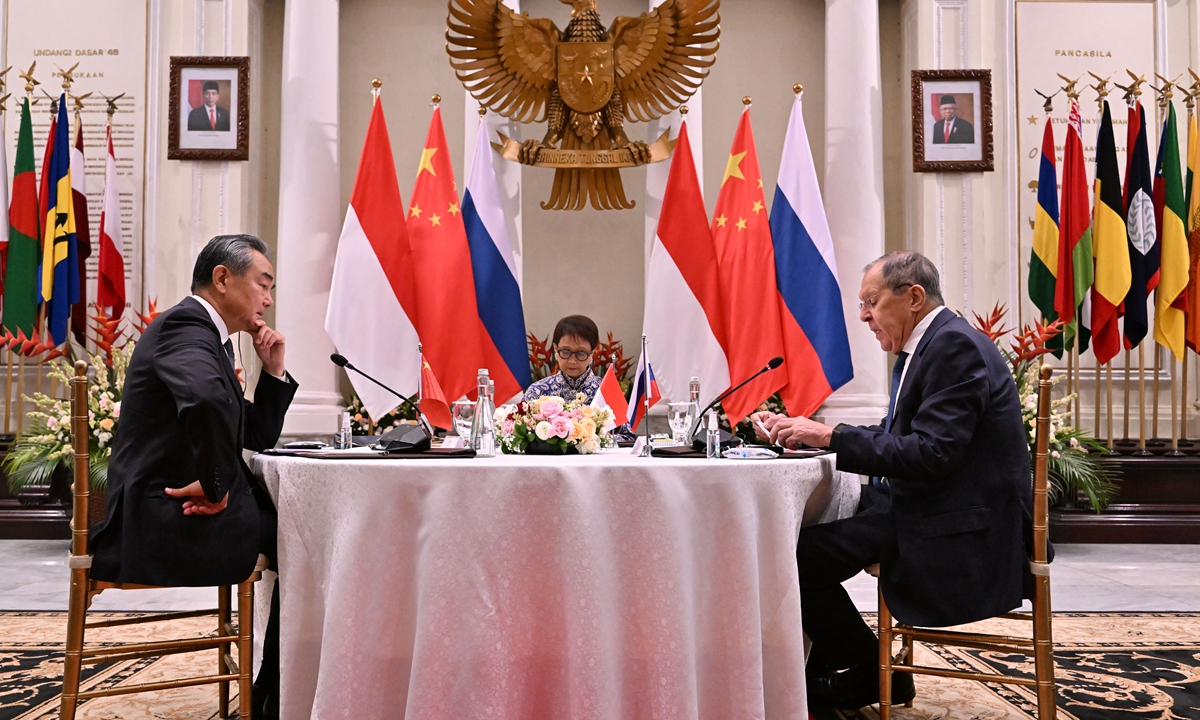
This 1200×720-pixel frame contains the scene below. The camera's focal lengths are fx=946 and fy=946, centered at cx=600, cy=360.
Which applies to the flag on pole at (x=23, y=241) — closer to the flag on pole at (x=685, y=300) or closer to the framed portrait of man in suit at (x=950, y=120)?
the flag on pole at (x=685, y=300)

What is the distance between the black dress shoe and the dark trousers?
0.04 m

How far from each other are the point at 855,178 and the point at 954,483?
13.4ft

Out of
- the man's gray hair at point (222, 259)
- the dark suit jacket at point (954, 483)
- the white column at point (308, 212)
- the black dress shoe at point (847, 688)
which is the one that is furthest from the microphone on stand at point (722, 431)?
the white column at point (308, 212)

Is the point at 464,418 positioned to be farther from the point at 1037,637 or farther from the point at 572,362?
the point at 572,362

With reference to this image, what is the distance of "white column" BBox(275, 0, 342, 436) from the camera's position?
5.93m

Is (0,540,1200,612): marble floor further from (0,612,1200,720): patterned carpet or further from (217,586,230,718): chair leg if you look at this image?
(217,586,230,718): chair leg

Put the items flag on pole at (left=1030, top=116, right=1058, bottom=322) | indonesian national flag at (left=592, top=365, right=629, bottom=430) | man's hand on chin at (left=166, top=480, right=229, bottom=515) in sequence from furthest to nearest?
flag on pole at (left=1030, top=116, right=1058, bottom=322), indonesian national flag at (left=592, top=365, right=629, bottom=430), man's hand on chin at (left=166, top=480, right=229, bottom=515)

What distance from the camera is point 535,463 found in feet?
7.25

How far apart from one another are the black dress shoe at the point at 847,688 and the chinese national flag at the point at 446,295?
10.5ft

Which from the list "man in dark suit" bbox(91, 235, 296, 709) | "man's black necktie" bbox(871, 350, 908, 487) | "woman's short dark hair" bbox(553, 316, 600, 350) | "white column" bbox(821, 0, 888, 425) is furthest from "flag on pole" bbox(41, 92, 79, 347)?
"man's black necktie" bbox(871, 350, 908, 487)

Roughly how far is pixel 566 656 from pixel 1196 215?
223 inches

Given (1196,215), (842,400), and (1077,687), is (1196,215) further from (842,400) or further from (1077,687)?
(1077,687)

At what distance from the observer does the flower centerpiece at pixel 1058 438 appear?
536 centimetres

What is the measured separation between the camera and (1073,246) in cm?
593
